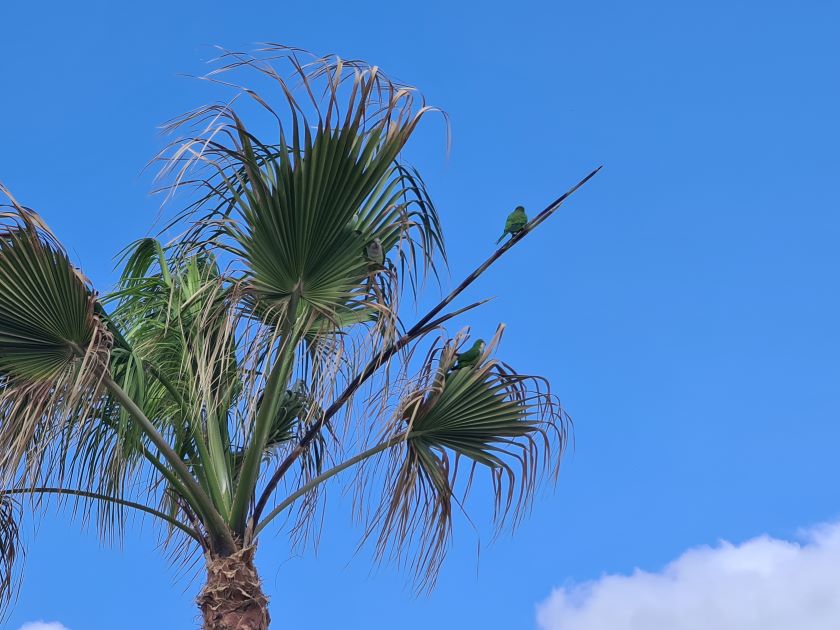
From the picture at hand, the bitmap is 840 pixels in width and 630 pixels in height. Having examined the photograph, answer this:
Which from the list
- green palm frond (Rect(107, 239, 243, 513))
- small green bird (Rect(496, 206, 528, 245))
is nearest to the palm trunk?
green palm frond (Rect(107, 239, 243, 513))

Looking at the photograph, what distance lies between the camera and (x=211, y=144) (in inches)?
218

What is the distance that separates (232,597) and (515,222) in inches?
116

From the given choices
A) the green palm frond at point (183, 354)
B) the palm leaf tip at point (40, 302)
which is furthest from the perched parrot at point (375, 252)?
the palm leaf tip at point (40, 302)

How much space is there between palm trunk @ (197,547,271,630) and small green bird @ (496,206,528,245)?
264 centimetres

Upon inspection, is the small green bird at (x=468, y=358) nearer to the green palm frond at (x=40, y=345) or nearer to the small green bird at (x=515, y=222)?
the small green bird at (x=515, y=222)

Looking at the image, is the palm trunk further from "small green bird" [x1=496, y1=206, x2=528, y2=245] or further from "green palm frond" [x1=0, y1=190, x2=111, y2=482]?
"small green bird" [x1=496, y1=206, x2=528, y2=245]

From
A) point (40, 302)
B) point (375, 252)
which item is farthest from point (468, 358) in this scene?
point (40, 302)

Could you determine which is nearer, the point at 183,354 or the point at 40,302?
the point at 40,302

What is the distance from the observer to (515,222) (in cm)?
660

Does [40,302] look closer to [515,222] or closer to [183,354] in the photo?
[183,354]

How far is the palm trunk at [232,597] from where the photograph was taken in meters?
5.57

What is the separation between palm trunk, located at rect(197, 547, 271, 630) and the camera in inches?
219

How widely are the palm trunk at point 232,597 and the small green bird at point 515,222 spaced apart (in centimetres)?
264

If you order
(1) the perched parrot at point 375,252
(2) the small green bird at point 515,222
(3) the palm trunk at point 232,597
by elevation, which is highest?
(2) the small green bird at point 515,222
